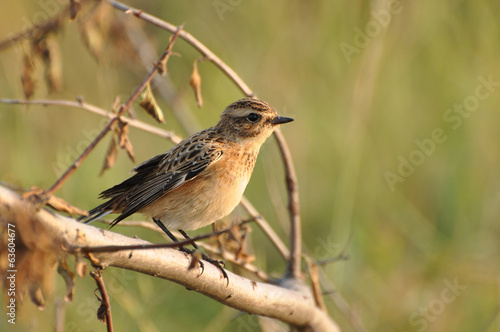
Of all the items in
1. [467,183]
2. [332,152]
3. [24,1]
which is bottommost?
[467,183]

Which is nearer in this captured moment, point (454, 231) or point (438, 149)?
point (454, 231)

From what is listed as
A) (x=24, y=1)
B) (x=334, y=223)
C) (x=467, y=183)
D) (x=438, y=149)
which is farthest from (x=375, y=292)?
(x=24, y=1)

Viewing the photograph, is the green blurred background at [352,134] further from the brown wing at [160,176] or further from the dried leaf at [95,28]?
the dried leaf at [95,28]

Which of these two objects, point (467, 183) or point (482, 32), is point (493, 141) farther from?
point (482, 32)

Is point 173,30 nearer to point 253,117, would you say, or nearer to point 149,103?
point 149,103

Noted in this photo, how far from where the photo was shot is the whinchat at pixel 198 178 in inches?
171

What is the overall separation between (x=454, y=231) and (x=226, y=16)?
359 centimetres

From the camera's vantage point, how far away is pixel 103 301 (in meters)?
2.65

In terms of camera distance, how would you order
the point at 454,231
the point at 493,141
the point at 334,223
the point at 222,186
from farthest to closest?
the point at 493,141
the point at 454,231
the point at 334,223
the point at 222,186

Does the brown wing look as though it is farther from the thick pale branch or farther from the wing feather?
the thick pale branch

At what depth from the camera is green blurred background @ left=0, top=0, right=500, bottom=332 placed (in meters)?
5.93

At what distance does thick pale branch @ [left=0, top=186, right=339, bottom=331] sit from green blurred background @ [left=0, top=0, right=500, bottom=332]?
144 centimetres

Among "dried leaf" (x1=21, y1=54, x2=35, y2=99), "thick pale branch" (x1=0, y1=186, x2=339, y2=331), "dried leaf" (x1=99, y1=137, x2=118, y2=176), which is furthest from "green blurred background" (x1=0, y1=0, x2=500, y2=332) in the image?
"dried leaf" (x1=99, y1=137, x2=118, y2=176)

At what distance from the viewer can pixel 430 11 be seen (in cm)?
684
